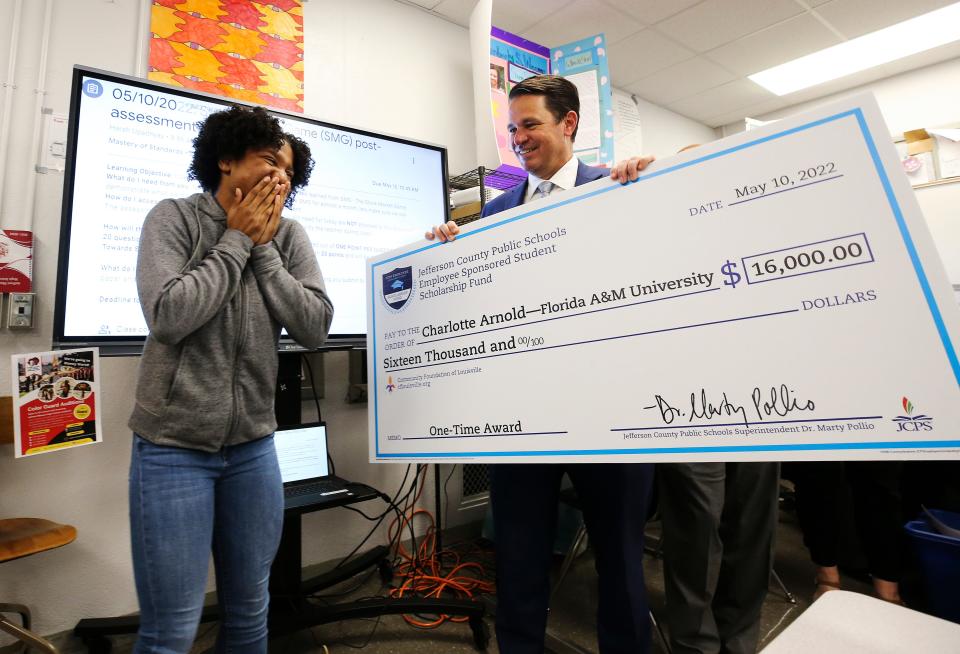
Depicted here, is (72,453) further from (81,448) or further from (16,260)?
(16,260)

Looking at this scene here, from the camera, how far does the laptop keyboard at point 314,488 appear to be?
1.55 meters

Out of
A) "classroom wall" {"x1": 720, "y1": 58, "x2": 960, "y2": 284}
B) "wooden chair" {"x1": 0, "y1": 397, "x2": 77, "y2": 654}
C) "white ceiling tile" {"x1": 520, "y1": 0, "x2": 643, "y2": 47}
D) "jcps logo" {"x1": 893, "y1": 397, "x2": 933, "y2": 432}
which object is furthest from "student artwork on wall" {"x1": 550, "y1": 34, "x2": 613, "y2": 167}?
"wooden chair" {"x1": 0, "y1": 397, "x2": 77, "y2": 654}

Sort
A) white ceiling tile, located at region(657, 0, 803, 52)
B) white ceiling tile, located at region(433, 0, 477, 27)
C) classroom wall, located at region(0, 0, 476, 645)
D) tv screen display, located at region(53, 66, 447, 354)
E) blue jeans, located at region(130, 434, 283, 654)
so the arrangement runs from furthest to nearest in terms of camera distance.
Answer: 1. white ceiling tile, located at region(657, 0, 803, 52)
2. white ceiling tile, located at region(433, 0, 477, 27)
3. classroom wall, located at region(0, 0, 476, 645)
4. tv screen display, located at region(53, 66, 447, 354)
5. blue jeans, located at region(130, 434, 283, 654)

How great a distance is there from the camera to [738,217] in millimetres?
738

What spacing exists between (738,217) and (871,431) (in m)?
0.34

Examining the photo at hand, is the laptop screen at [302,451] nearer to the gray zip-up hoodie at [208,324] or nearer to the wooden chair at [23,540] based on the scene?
the wooden chair at [23,540]

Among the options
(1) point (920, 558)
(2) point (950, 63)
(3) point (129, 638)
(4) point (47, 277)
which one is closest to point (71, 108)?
(4) point (47, 277)

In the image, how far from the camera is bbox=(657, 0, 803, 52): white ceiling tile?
107 inches

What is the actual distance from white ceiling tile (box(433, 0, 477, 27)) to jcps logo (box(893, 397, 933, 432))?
2.62 m

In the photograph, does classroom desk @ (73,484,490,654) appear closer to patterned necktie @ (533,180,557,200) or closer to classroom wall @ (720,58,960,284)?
patterned necktie @ (533,180,557,200)

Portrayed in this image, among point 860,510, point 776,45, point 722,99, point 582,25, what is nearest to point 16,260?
point 582,25

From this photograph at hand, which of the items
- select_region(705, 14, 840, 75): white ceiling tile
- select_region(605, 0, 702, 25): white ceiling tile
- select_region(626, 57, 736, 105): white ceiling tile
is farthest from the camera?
select_region(626, 57, 736, 105): white ceiling tile

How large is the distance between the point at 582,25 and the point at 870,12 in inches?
67.9

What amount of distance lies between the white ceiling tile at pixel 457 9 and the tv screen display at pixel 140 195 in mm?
1103
